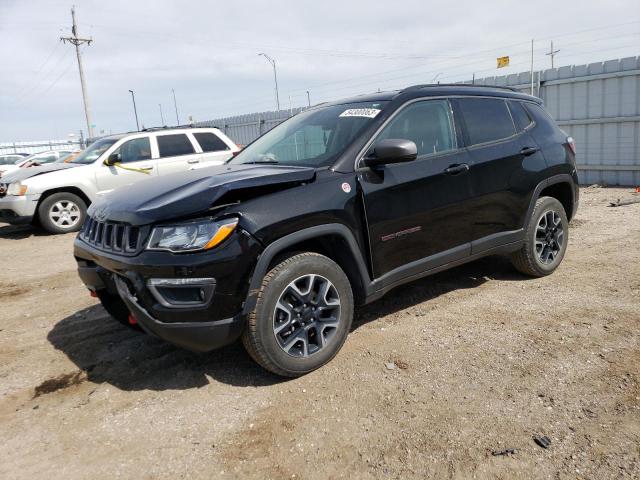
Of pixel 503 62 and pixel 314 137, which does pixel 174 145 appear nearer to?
pixel 314 137

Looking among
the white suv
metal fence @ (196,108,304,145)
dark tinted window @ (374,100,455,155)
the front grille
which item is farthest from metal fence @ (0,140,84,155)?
dark tinted window @ (374,100,455,155)

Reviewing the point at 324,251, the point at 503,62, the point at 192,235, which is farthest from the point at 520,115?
the point at 503,62

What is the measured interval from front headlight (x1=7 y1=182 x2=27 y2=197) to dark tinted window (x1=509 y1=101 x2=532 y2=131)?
8.11 metres

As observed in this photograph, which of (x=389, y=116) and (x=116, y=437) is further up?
(x=389, y=116)

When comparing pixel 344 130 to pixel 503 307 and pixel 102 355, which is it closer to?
pixel 503 307

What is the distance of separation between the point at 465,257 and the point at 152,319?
99.2 inches

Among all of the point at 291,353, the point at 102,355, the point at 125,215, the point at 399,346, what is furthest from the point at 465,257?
the point at 102,355

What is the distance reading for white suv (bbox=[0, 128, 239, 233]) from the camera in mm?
8891

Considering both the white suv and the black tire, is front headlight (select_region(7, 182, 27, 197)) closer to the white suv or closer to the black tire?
the white suv

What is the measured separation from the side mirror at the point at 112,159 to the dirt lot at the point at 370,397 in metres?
5.19

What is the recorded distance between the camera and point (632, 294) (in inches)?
169

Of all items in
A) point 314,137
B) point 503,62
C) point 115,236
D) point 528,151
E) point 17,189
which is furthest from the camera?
point 503,62

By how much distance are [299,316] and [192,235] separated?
841 mm

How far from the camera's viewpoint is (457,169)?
12.9 feet
